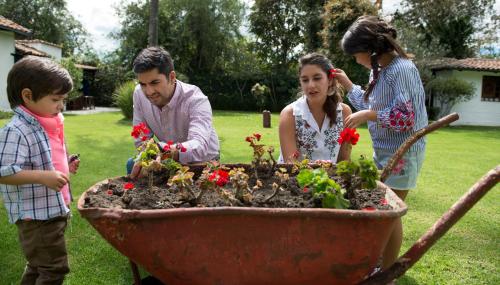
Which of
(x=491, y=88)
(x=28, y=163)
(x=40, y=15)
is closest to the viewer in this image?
(x=28, y=163)

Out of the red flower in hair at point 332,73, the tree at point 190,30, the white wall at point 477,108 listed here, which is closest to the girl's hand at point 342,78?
the red flower in hair at point 332,73

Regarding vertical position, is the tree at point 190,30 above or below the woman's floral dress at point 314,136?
above

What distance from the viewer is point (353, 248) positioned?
155 centimetres

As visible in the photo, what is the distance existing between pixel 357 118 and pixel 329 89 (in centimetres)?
94

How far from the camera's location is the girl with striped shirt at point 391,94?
8.64 feet

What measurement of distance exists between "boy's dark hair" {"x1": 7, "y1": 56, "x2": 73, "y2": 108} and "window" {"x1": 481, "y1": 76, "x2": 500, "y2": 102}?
2463cm

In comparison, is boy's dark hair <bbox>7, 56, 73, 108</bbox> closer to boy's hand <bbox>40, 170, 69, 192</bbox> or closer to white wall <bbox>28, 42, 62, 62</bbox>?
boy's hand <bbox>40, 170, 69, 192</bbox>

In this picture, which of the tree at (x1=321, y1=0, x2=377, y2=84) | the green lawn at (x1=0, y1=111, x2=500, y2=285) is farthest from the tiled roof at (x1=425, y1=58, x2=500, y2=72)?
the green lawn at (x1=0, y1=111, x2=500, y2=285)

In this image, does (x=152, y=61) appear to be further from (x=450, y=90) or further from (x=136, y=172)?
(x=450, y=90)

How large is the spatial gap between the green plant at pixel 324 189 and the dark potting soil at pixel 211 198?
0.20ft

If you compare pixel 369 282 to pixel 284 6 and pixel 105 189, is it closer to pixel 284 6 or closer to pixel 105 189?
pixel 105 189

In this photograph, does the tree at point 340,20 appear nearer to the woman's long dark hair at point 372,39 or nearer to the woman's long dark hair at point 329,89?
the woman's long dark hair at point 329,89

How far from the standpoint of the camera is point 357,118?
2.31 meters

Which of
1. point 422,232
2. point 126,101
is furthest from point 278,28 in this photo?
point 422,232
